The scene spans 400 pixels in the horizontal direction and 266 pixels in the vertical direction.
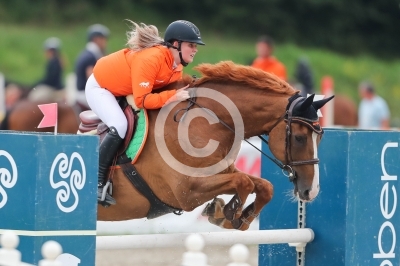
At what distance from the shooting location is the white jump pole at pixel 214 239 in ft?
14.0

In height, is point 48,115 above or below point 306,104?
below

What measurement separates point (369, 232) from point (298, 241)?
17.1 inches

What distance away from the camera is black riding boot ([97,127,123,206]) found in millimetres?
4902

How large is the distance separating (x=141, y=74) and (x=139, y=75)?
1cm

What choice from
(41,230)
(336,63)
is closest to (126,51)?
(41,230)

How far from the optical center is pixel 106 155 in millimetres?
4926

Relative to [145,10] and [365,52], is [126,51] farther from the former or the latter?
[365,52]

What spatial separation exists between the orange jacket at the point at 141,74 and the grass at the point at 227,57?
15686mm

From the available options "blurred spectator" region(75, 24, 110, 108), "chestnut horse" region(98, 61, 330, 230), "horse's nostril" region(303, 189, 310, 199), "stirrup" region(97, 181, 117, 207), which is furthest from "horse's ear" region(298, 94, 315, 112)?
"blurred spectator" region(75, 24, 110, 108)

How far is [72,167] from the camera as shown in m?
3.81

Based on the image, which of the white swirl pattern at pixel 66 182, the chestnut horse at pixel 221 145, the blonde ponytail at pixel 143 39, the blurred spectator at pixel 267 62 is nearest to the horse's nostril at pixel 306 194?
the chestnut horse at pixel 221 145

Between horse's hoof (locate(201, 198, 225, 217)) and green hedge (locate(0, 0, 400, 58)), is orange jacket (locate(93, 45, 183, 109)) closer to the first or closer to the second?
horse's hoof (locate(201, 198, 225, 217))

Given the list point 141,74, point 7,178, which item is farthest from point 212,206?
point 7,178

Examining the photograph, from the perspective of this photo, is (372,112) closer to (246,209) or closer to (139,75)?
(246,209)
